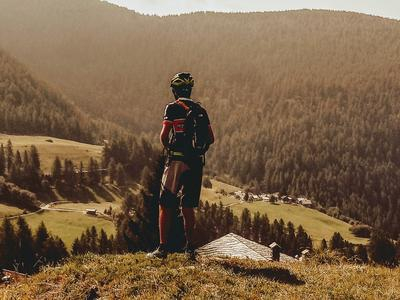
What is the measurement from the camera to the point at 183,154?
1393 centimetres

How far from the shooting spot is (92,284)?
38.0 ft

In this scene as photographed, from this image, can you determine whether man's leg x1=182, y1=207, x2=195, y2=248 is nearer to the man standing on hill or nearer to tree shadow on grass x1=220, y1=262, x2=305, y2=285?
the man standing on hill

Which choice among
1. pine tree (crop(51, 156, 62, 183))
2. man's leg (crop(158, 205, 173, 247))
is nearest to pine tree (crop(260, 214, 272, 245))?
pine tree (crop(51, 156, 62, 183))

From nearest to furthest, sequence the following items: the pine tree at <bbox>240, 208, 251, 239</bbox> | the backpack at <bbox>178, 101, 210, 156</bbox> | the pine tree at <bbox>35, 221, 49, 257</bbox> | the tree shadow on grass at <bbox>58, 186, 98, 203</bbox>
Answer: the backpack at <bbox>178, 101, 210, 156</bbox>
the pine tree at <bbox>35, 221, 49, 257</bbox>
the pine tree at <bbox>240, 208, 251, 239</bbox>
the tree shadow on grass at <bbox>58, 186, 98, 203</bbox>

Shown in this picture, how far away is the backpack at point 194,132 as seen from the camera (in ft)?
45.8

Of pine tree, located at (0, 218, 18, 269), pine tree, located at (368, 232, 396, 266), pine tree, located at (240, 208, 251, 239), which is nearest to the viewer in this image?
pine tree, located at (368, 232, 396, 266)

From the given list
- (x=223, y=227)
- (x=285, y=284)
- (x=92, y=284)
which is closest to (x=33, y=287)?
(x=92, y=284)

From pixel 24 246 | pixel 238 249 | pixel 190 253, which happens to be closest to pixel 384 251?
pixel 238 249

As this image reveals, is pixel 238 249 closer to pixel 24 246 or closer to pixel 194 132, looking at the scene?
pixel 194 132

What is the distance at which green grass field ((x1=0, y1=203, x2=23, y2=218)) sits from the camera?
142250 millimetres

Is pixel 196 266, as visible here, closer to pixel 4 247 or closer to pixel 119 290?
pixel 119 290

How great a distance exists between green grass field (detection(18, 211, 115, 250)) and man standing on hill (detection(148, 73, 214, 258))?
119742 millimetres

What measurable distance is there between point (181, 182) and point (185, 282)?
3.52 metres

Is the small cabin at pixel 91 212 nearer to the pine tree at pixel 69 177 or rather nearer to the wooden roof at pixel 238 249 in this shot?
the pine tree at pixel 69 177
